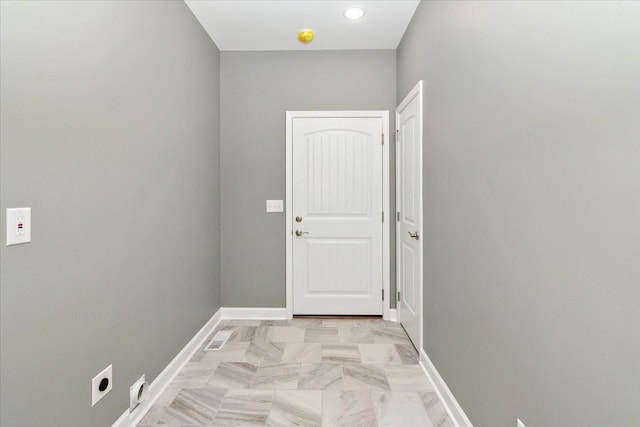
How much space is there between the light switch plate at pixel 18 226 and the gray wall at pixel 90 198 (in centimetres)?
2

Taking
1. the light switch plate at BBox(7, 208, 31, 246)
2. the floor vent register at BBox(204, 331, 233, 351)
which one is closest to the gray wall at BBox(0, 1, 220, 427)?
the light switch plate at BBox(7, 208, 31, 246)

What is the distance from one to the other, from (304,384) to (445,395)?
0.85 metres

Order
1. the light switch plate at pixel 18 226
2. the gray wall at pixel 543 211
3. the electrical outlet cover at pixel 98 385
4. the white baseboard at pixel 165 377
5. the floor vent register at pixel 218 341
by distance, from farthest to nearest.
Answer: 1. the floor vent register at pixel 218 341
2. the white baseboard at pixel 165 377
3. the electrical outlet cover at pixel 98 385
4. the light switch plate at pixel 18 226
5. the gray wall at pixel 543 211

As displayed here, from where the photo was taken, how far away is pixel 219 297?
3258 mm

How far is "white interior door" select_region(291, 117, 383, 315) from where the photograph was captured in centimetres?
322

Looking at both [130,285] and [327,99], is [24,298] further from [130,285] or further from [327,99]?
[327,99]

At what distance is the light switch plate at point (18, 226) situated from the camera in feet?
3.48

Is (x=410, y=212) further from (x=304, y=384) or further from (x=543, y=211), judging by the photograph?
(x=543, y=211)

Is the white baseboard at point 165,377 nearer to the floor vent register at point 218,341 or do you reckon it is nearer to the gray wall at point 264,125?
the floor vent register at point 218,341

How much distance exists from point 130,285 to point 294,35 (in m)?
2.44

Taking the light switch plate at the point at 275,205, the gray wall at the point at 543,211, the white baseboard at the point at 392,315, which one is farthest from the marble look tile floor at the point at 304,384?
the light switch plate at the point at 275,205

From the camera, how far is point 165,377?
2.09m

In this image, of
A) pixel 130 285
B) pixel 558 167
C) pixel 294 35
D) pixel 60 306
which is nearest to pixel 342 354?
pixel 130 285

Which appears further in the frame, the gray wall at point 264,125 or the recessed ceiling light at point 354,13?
the gray wall at point 264,125
